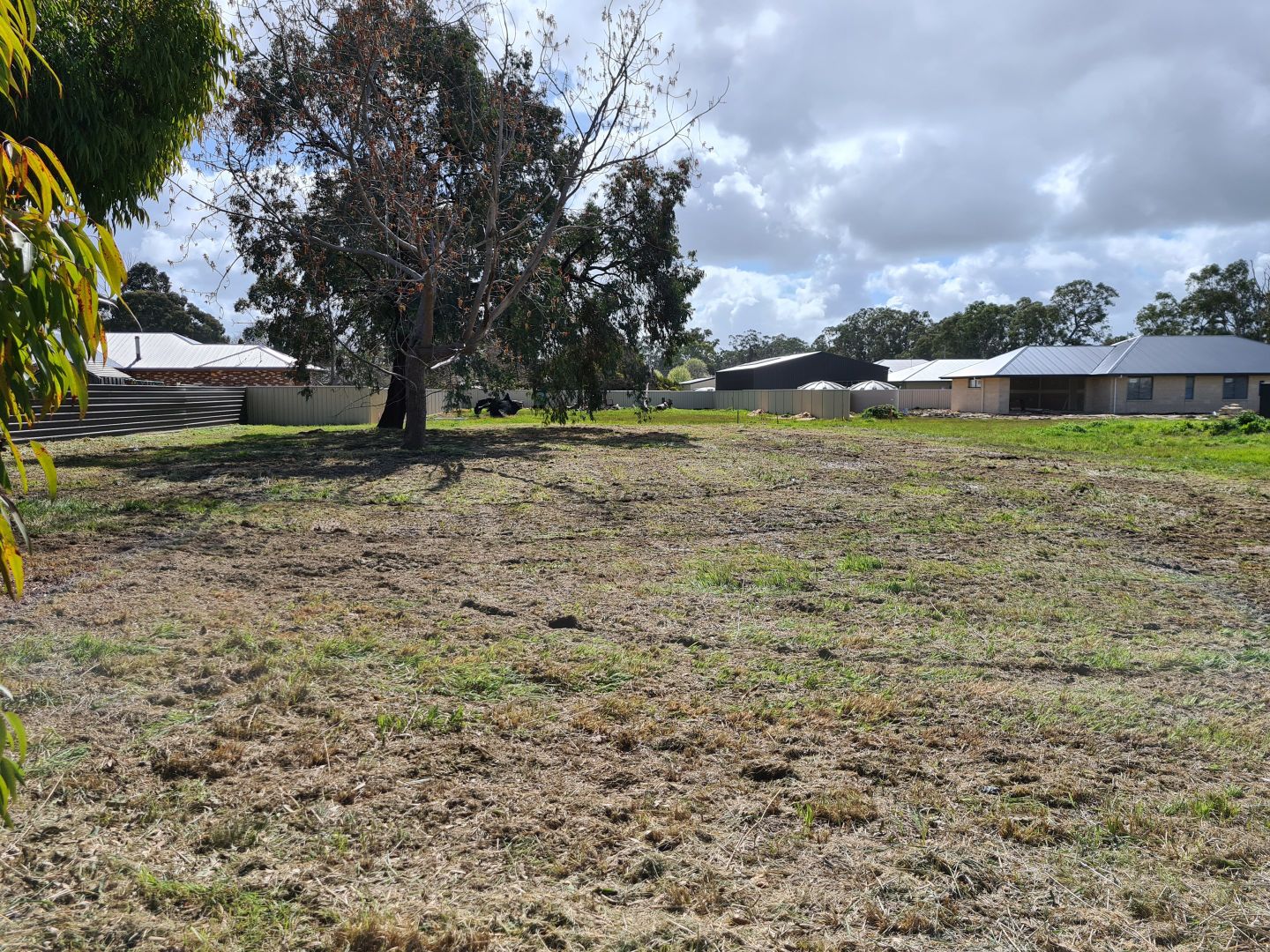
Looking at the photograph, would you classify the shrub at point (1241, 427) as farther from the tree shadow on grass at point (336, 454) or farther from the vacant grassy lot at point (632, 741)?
the vacant grassy lot at point (632, 741)

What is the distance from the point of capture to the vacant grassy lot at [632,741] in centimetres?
244

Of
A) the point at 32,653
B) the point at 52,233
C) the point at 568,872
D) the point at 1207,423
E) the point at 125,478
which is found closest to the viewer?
the point at 52,233

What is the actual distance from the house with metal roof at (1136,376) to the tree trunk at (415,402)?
3729 centimetres

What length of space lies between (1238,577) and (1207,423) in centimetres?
2395

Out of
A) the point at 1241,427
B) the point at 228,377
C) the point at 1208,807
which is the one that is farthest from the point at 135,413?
the point at 1241,427

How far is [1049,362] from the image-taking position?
150 ft

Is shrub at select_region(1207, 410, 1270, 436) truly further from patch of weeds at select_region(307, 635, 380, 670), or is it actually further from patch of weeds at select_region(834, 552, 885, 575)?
patch of weeds at select_region(307, 635, 380, 670)

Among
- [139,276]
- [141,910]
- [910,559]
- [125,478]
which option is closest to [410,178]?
[125,478]

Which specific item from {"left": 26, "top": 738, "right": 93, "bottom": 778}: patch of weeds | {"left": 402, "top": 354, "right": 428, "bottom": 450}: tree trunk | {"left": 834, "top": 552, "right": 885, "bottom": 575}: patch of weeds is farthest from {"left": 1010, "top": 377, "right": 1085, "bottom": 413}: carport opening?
{"left": 26, "top": 738, "right": 93, "bottom": 778}: patch of weeds

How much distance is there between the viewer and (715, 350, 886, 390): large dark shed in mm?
59781

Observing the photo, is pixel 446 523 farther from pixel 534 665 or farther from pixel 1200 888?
pixel 1200 888

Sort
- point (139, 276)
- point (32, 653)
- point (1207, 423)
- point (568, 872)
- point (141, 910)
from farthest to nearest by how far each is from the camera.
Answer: point (139, 276), point (1207, 423), point (32, 653), point (568, 872), point (141, 910)

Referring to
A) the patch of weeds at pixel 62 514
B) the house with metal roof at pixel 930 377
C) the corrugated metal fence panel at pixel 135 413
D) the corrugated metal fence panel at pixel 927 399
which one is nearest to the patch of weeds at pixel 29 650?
the patch of weeds at pixel 62 514

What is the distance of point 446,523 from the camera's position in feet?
28.2
